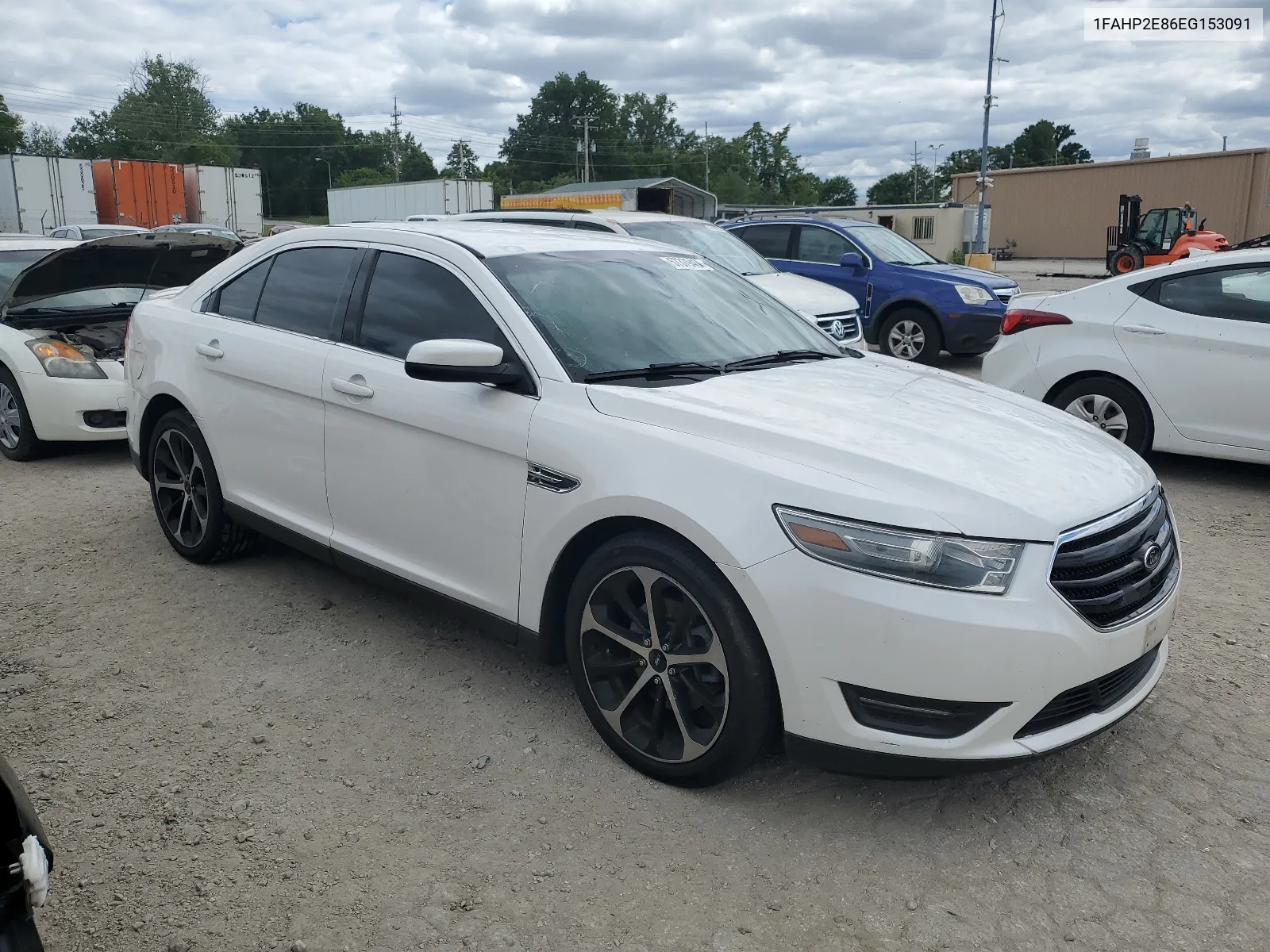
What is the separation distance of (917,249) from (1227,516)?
7.72 metres

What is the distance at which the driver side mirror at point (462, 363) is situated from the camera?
3.30m

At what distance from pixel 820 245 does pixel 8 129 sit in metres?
72.8

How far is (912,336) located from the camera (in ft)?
38.3

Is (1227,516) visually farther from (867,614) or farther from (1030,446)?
(867,614)

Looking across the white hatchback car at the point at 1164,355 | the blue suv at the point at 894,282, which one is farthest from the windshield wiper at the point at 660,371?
the blue suv at the point at 894,282

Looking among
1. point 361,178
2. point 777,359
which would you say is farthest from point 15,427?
point 361,178

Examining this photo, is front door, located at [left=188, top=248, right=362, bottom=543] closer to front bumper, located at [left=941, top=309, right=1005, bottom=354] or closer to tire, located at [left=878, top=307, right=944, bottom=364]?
tire, located at [left=878, top=307, right=944, bottom=364]

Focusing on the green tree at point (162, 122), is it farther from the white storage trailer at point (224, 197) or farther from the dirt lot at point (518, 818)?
the dirt lot at point (518, 818)

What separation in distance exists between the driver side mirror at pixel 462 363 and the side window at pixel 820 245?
375 inches

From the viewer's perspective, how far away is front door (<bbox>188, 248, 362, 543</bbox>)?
4184 millimetres

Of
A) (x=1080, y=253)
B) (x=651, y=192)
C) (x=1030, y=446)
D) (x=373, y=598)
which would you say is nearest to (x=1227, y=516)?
(x=1030, y=446)

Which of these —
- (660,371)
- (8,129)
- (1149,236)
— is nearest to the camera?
(660,371)

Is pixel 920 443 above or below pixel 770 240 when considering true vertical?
below

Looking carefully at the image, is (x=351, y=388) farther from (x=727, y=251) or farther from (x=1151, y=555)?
(x=727, y=251)
